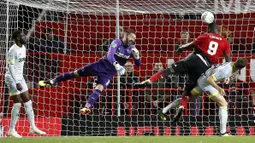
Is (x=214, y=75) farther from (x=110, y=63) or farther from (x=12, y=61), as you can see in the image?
(x=12, y=61)

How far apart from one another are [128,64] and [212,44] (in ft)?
12.9

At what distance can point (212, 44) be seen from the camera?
15.3 meters

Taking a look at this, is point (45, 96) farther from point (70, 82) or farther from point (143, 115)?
point (143, 115)

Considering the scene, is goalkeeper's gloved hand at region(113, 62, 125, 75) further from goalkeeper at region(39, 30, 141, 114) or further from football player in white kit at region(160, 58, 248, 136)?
football player in white kit at region(160, 58, 248, 136)

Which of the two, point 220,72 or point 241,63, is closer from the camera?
point 241,63

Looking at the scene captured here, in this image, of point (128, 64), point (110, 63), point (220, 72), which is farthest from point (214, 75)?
point (128, 64)

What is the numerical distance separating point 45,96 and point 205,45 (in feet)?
16.5

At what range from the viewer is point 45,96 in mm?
19031

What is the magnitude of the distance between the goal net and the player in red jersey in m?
2.35

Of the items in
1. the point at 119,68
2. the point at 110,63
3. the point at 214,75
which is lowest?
the point at 214,75

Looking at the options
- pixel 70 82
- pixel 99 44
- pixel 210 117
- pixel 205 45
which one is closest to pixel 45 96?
pixel 70 82

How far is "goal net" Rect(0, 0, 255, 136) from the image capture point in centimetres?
1781

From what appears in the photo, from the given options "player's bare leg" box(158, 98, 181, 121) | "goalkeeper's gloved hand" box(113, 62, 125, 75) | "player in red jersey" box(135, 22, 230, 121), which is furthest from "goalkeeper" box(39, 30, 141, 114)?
"player's bare leg" box(158, 98, 181, 121)

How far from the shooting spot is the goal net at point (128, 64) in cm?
1781
